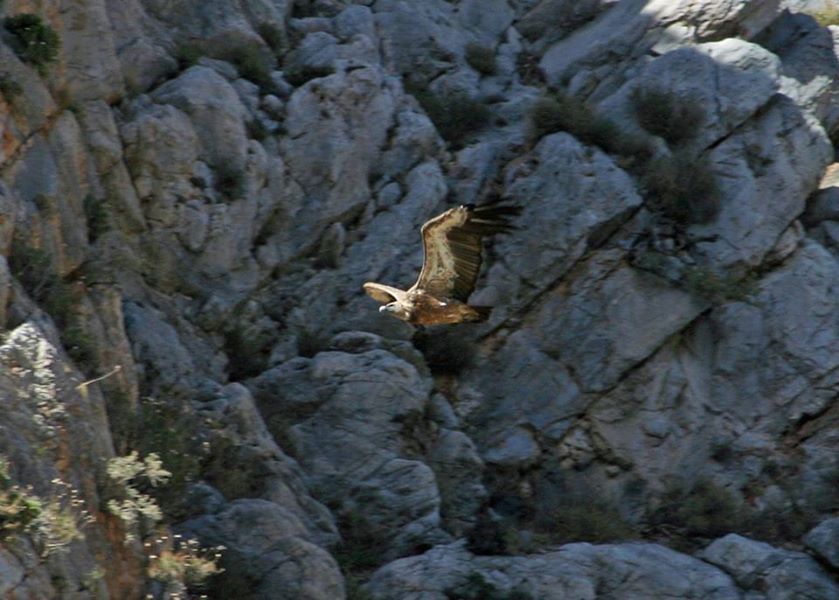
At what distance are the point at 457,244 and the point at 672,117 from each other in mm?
10075

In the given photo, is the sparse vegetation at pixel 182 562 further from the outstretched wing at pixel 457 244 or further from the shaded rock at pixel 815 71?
the shaded rock at pixel 815 71

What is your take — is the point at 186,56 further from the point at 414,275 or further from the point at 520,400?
the point at 520,400

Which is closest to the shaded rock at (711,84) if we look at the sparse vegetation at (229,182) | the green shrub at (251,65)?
the green shrub at (251,65)

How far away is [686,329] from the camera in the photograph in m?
20.7

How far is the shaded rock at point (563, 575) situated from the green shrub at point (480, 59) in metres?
10.2

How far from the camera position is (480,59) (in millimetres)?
23859

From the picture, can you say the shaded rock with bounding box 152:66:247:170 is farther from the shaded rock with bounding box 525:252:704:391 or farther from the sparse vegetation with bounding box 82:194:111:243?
the shaded rock with bounding box 525:252:704:391

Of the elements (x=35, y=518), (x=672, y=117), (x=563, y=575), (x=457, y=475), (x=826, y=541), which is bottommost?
(x=826, y=541)

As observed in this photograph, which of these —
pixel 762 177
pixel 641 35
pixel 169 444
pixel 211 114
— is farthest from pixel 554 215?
pixel 169 444

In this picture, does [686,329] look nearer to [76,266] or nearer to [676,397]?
[676,397]

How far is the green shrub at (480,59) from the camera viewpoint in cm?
2384

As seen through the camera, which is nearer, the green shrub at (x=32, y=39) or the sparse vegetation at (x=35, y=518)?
the sparse vegetation at (x=35, y=518)

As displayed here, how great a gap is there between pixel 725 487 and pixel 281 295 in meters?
7.32

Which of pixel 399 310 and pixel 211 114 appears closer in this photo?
pixel 399 310
